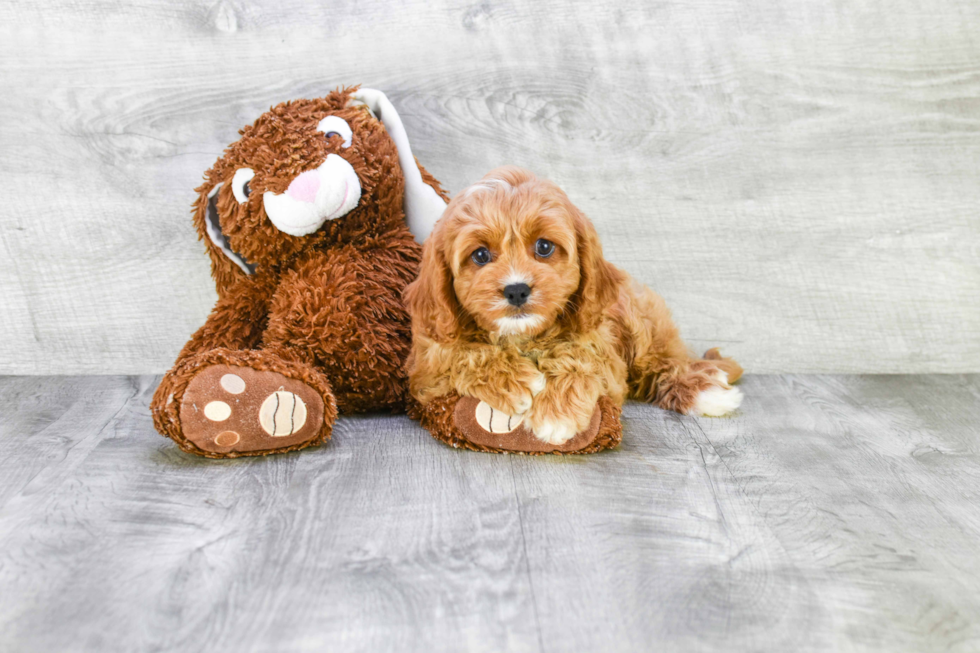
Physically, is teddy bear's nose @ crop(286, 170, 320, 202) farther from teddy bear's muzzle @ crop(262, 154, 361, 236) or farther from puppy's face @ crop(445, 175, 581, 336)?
puppy's face @ crop(445, 175, 581, 336)

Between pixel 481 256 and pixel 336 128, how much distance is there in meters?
0.63

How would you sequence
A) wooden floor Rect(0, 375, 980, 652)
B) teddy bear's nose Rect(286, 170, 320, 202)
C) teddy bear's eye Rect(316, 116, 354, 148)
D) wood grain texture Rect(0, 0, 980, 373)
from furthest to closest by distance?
wood grain texture Rect(0, 0, 980, 373), teddy bear's eye Rect(316, 116, 354, 148), teddy bear's nose Rect(286, 170, 320, 202), wooden floor Rect(0, 375, 980, 652)

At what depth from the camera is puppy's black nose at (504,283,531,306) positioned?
60.9 inches

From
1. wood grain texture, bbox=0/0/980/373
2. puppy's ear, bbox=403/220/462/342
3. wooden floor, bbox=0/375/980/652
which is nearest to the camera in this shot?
wooden floor, bbox=0/375/980/652

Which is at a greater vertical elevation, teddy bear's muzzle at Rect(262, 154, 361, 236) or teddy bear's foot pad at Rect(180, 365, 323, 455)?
teddy bear's muzzle at Rect(262, 154, 361, 236)

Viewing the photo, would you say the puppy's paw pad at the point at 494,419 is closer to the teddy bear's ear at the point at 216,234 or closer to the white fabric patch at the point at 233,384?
the white fabric patch at the point at 233,384

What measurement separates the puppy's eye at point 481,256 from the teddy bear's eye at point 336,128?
56 cm

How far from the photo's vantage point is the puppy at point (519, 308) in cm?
158

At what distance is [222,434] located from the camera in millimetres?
1676

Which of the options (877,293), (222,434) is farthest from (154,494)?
(877,293)

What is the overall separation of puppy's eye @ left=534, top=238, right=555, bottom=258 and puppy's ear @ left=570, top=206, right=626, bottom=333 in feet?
0.25

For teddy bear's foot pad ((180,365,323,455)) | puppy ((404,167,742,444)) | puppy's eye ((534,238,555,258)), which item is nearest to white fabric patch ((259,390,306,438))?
teddy bear's foot pad ((180,365,323,455))

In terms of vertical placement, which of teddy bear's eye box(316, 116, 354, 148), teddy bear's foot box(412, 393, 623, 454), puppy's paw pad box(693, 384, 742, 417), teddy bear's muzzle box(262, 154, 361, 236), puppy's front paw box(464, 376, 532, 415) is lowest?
puppy's paw pad box(693, 384, 742, 417)

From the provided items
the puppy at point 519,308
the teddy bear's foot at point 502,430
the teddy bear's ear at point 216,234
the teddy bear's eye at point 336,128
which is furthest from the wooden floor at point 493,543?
the teddy bear's eye at point 336,128
